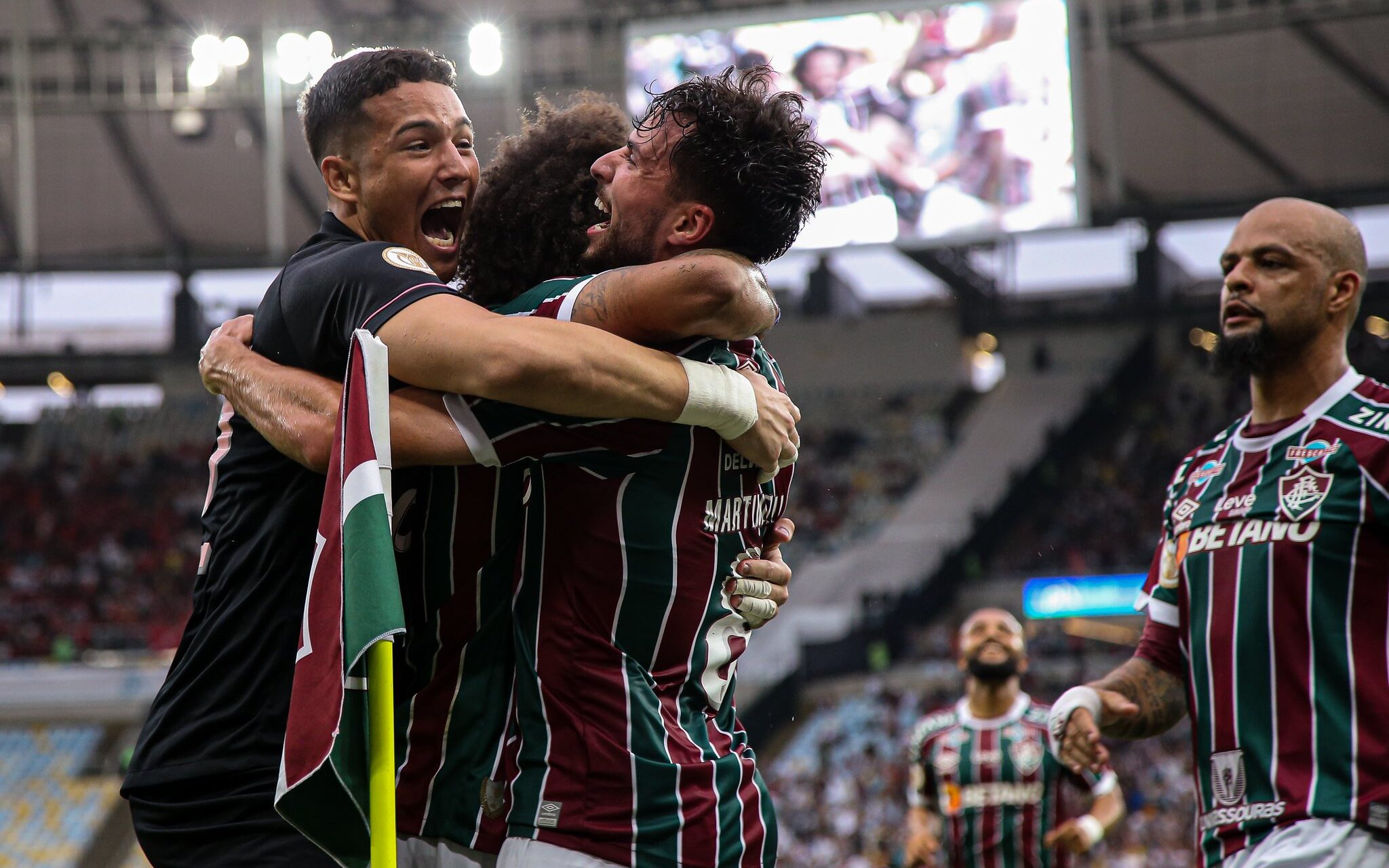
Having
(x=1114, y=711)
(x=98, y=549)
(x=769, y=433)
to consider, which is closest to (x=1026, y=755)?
(x=1114, y=711)

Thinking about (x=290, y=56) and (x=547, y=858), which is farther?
(x=290, y=56)

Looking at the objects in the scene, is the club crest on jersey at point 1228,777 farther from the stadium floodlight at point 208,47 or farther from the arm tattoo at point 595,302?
the stadium floodlight at point 208,47

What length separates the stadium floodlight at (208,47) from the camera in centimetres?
2531

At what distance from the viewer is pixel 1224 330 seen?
4.00 meters

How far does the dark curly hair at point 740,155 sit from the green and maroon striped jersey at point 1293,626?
1774 millimetres

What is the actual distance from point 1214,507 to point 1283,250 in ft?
2.41

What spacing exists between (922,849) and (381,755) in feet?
19.4

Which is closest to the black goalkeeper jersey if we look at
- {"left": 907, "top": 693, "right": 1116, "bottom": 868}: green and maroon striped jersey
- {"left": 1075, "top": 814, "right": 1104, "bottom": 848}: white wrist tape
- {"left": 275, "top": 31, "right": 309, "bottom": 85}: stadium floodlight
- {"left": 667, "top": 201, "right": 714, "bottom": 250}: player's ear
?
{"left": 667, "top": 201, "right": 714, "bottom": 250}: player's ear

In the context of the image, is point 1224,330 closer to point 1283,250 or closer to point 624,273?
Answer: point 1283,250

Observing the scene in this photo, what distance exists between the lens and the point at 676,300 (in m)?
2.53

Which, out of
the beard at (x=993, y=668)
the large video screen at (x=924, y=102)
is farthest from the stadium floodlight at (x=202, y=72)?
the beard at (x=993, y=668)

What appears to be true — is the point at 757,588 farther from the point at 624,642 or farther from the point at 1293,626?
the point at 1293,626

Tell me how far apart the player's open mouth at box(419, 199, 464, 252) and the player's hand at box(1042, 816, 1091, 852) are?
512 cm

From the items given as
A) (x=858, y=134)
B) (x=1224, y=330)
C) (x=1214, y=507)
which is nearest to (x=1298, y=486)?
(x=1214, y=507)
